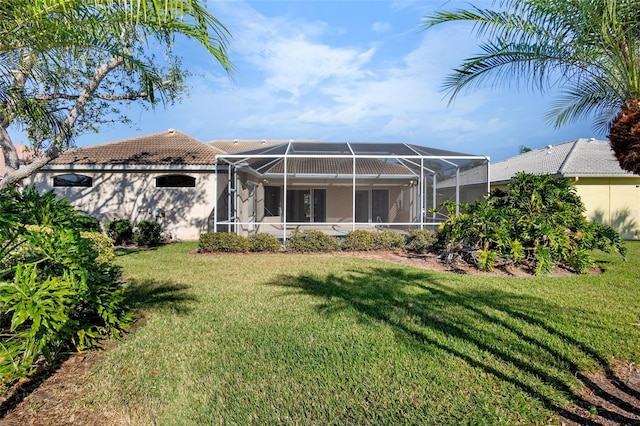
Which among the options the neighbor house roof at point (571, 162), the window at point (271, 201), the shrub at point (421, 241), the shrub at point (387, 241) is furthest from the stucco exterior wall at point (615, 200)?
the window at point (271, 201)

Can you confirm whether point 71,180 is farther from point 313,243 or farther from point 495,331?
point 495,331

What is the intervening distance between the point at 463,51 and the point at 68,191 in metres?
16.6

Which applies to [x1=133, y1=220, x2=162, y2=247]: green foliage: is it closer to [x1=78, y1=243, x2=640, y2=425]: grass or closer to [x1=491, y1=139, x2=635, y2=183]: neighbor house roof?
[x1=78, y1=243, x2=640, y2=425]: grass

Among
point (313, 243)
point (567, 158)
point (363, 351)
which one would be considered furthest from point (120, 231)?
point (567, 158)

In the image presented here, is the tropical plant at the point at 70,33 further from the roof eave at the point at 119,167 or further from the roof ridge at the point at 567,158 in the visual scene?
the roof ridge at the point at 567,158

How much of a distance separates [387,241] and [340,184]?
7764 millimetres

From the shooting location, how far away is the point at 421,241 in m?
11.4

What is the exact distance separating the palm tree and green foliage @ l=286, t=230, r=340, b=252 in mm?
6860

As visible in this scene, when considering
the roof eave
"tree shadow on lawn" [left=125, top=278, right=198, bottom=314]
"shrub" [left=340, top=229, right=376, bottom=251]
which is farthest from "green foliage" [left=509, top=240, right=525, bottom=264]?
the roof eave

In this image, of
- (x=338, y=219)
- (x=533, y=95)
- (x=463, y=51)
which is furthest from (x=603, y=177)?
(x=463, y=51)

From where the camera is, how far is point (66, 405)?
305cm

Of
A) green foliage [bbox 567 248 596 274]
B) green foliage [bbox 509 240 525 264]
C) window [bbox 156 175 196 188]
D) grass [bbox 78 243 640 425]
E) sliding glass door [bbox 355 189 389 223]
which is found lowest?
grass [bbox 78 243 640 425]

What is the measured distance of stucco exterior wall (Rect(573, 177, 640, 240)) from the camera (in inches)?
623

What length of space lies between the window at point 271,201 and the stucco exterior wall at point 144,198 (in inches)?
159
